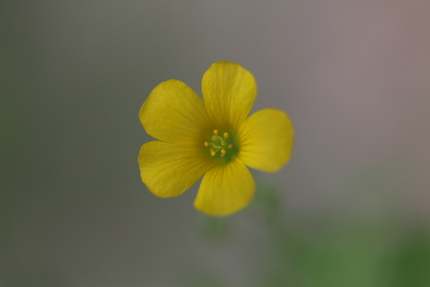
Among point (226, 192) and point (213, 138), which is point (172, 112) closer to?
point (213, 138)

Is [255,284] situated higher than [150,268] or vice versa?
[150,268]

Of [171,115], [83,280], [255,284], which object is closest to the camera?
[171,115]

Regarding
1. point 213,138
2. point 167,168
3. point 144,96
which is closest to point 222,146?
point 213,138

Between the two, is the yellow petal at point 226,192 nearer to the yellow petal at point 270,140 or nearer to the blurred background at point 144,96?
the yellow petal at point 270,140

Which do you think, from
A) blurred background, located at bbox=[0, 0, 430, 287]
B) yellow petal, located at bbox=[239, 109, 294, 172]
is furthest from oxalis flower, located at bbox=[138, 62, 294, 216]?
blurred background, located at bbox=[0, 0, 430, 287]

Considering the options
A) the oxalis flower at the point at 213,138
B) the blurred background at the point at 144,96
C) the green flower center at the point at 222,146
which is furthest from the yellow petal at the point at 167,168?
the blurred background at the point at 144,96

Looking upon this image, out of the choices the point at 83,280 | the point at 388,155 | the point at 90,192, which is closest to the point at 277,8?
the point at 388,155

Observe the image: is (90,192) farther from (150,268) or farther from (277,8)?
(277,8)
